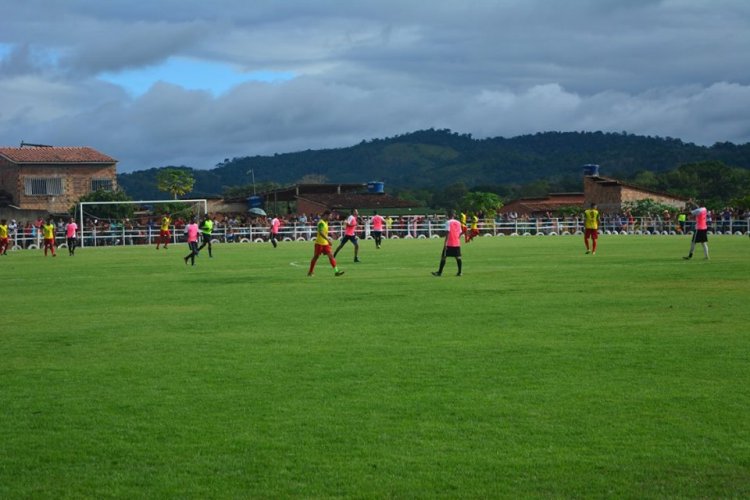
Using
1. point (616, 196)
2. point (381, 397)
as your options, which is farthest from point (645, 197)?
point (381, 397)

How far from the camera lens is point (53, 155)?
8906 cm

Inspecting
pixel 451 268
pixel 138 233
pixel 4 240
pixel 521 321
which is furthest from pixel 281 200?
pixel 521 321

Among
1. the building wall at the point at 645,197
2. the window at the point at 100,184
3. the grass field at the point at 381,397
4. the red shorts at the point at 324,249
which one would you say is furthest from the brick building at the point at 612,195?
the grass field at the point at 381,397

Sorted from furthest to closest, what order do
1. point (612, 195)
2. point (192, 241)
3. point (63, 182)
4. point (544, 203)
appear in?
point (544, 203) → point (612, 195) → point (63, 182) → point (192, 241)

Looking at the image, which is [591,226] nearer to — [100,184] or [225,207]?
[100,184]

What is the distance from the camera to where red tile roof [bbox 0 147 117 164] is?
87.6m

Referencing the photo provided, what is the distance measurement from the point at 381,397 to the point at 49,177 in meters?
83.1

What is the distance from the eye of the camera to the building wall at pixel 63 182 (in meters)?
87.1

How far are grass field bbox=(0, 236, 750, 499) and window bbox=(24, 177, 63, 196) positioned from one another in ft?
234

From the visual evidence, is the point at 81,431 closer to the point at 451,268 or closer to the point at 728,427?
the point at 728,427

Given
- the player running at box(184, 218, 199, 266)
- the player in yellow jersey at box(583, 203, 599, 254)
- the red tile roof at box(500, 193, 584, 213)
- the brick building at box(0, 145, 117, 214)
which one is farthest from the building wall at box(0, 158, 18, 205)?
the player in yellow jersey at box(583, 203, 599, 254)

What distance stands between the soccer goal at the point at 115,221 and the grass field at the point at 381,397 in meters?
45.6

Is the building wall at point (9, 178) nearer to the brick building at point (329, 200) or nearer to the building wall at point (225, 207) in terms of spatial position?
the building wall at point (225, 207)

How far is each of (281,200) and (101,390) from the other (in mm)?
96690
